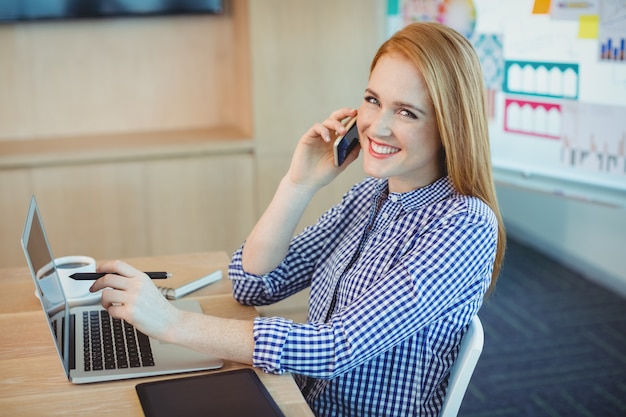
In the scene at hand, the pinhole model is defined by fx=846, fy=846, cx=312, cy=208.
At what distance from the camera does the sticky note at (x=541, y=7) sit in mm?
2873

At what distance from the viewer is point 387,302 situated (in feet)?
4.53

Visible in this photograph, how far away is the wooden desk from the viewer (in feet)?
4.27

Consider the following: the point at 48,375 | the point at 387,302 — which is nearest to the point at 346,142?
the point at 387,302

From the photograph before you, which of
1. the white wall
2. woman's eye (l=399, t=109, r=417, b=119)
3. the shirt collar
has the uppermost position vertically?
woman's eye (l=399, t=109, r=417, b=119)

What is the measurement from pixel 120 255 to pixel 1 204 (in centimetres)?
49

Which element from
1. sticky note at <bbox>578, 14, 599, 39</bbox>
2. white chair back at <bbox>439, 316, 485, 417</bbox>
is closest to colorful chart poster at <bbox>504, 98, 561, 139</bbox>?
sticky note at <bbox>578, 14, 599, 39</bbox>

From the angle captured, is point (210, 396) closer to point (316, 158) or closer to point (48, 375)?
point (48, 375)

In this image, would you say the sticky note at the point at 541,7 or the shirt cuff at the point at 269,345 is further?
the sticky note at the point at 541,7

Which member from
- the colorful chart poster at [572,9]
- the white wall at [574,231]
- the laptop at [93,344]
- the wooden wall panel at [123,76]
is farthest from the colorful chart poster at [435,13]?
the laptop at [93,344]

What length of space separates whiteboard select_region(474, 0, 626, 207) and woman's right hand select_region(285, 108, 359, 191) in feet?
4.22

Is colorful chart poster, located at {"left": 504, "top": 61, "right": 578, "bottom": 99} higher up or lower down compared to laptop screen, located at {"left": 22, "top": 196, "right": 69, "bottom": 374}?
higher up

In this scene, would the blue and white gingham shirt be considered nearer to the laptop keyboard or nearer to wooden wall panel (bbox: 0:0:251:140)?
the laptop keyboard

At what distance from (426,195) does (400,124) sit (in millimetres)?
153

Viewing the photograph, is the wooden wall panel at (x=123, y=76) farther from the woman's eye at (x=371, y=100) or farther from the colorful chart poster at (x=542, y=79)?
the woman's eye at (x=371, y=100)
